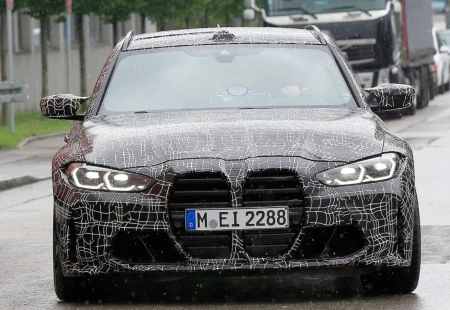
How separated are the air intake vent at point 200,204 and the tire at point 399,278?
2.89 feet

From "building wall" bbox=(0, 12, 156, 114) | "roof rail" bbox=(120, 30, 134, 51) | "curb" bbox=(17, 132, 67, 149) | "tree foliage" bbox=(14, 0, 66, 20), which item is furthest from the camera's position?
"building wall" bbox=(0, 12, 156, 114)

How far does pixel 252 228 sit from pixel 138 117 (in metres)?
1.43

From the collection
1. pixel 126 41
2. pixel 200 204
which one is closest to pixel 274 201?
pixel 200 204

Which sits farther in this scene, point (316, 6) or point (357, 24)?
point (316, 6)

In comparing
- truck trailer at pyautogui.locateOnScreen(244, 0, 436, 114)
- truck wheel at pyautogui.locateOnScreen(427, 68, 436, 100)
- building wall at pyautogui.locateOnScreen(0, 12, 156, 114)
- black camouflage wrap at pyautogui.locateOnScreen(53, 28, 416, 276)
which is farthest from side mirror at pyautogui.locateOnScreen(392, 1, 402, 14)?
black camouflage wrap at pyautogui.locateOnScreen(53, 28, 416, 276)

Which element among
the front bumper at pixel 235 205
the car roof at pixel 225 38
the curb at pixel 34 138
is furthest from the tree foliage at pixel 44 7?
the front bumper at pixel 235 205

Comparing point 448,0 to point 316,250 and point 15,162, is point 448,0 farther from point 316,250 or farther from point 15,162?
point 316,250

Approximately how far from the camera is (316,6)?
99.8 ft

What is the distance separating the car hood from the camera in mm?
7430

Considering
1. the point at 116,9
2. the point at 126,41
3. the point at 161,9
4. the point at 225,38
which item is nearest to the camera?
the point at 225,38

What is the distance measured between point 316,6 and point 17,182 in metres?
14.2

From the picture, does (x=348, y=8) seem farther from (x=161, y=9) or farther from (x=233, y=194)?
(x=233, y=194)

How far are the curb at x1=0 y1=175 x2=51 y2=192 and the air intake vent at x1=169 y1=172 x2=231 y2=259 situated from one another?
976 cm

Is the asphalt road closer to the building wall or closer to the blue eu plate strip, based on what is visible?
the blue eu plate strip
